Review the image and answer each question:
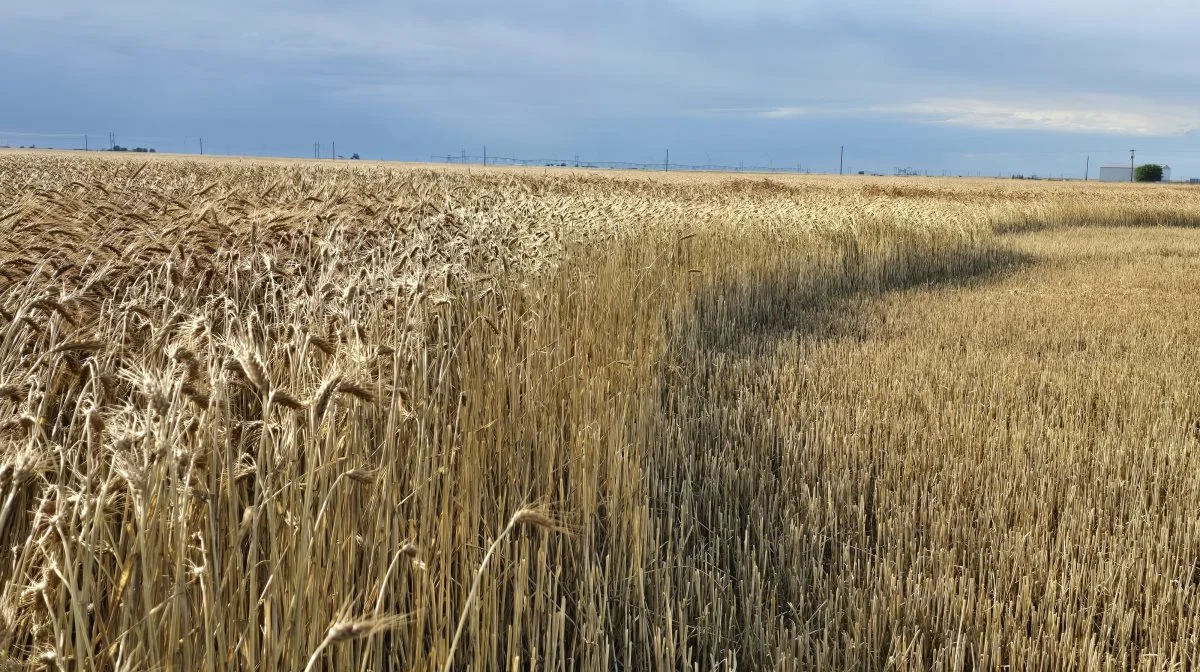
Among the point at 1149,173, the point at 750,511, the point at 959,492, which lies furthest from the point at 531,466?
the point at 1149,173

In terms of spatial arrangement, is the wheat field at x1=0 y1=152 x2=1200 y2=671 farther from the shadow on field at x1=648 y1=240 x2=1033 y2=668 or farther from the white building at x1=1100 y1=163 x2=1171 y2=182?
the white building at x1=1100 y1=163 x2=1171 y2=182

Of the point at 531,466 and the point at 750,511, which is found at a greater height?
the point at 531,466

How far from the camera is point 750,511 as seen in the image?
3.47 metres

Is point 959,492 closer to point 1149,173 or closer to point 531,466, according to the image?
point 531,466

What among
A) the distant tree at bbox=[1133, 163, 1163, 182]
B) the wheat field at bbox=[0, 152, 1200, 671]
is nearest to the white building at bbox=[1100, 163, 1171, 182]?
the distant tree at bbox=[1133, 163, 1163, 182]

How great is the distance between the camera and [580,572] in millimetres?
2922

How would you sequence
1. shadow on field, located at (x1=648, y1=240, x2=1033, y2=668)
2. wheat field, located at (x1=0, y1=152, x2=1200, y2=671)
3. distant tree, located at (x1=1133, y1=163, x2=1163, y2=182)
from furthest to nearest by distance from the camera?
distant tree, located at (x1=1133, y1=163, x2=1163, y2=182), shadow on field, located at (x1=648, y1=240, x2=1033, y2=668), wheat field, located at (x1=0, y1=152, x2=1200, y2=671)


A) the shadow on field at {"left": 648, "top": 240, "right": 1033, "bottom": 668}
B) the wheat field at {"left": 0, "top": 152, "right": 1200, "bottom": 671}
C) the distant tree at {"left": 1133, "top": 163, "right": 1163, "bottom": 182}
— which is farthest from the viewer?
the distant tree at {"left": 1133, "top": 163, "right": 1163, "bottom": 182}

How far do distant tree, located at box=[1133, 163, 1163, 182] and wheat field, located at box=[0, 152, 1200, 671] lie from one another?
95.1 metres

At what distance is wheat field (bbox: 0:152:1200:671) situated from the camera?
1.75m

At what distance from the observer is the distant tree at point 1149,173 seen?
3455 inches

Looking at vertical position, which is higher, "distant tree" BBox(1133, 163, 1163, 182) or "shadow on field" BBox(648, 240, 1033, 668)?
"distant tree" BBox(1133, 163, 1163, 182)

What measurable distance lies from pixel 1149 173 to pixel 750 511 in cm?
10091

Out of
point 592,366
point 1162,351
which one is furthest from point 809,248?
point 592,366
